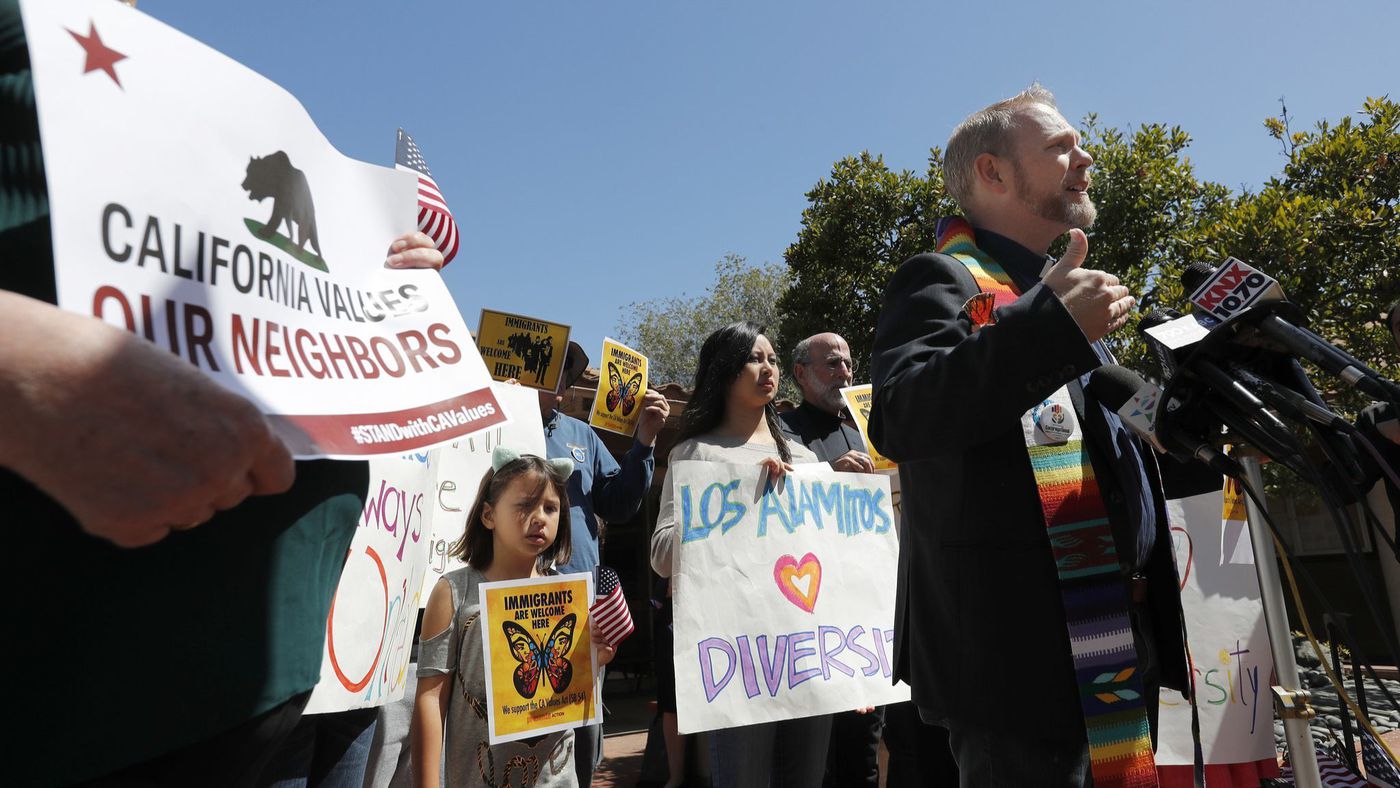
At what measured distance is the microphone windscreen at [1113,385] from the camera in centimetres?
186

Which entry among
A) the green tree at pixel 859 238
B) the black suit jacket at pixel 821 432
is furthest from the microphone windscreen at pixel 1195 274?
the green tree at pixel 859 238

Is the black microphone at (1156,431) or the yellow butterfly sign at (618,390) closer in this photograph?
the black microphone at (1156,431)

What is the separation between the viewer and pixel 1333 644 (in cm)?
180

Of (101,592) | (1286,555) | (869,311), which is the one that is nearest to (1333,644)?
(1286,555)

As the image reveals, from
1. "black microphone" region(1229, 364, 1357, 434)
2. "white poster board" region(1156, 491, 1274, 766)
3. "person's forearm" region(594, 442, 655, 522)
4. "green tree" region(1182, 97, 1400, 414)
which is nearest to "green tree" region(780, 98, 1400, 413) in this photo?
"green tree" region(1182, 97, 1400, 414)

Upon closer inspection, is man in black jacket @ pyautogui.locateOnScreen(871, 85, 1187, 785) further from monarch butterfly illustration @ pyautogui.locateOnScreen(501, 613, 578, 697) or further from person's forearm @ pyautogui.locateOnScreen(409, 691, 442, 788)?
person's forearm @ pyautogui.locateOnScreen(409, 691, 442, 788)

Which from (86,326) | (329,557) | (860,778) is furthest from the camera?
(860,778)

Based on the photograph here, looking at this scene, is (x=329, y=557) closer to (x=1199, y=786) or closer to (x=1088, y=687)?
(x=1088, y=687)

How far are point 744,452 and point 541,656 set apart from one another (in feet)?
3.62

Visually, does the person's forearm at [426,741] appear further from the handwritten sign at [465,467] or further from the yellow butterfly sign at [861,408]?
the yellow butterfly sign at [861,408]

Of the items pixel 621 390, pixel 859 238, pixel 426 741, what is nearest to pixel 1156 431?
pixel 426 741

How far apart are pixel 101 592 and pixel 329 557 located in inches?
11.3

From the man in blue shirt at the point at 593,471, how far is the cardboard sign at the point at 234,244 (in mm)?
2489

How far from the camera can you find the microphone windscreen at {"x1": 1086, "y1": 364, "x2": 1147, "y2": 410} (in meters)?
1.86
